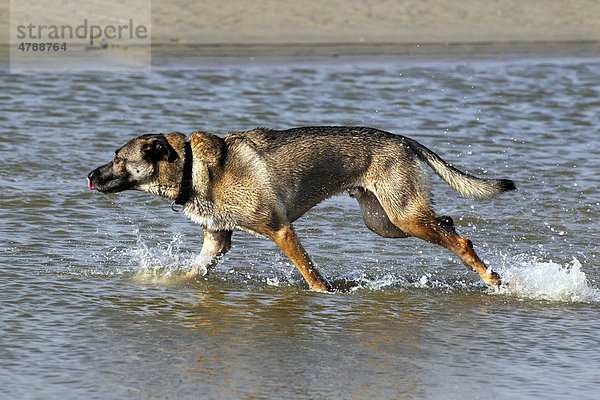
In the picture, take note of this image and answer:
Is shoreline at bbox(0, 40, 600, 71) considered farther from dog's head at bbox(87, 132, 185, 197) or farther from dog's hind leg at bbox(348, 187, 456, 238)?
dog's hind leg at bbox(348, 187, 456, 238)

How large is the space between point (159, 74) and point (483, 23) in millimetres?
7405

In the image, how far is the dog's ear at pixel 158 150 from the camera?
7.05m

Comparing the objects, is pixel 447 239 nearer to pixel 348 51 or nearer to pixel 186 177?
pixel 186 177

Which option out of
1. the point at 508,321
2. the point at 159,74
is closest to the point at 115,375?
the point at 508,321

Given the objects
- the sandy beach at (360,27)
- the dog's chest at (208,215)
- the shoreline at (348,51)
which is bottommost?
the dog's chest at (208,215)

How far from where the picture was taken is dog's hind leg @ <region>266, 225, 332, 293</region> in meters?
7.17

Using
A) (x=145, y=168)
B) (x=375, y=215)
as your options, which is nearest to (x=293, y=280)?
(x=375, y=215)

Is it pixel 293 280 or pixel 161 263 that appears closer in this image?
pixel 293 280

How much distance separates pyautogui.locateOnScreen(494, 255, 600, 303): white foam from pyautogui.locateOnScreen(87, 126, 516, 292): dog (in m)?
0.18

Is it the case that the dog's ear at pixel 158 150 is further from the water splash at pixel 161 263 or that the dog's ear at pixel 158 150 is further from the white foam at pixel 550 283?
the white foam at pixel 550 283

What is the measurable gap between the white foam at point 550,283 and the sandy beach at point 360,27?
11.1 m

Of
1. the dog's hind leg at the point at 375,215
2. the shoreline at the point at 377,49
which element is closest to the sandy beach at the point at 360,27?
the shoreline at the point at 377,49

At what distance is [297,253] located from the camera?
7.18m

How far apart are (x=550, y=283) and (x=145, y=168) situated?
304cm
